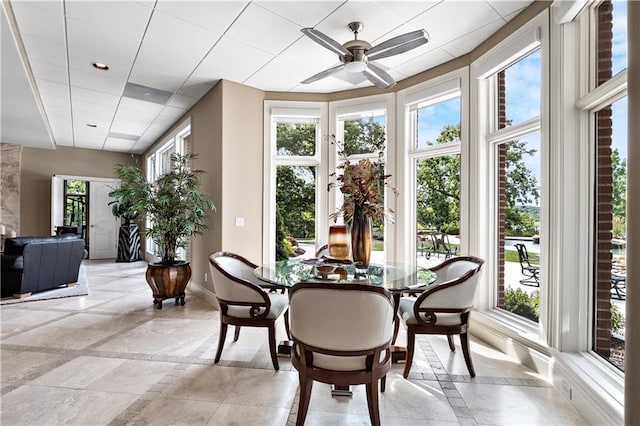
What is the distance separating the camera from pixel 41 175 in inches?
316

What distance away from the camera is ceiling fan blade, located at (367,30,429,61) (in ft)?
7.47

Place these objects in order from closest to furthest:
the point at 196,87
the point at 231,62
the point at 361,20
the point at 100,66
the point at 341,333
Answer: the point at 341,333, the point at 361,20, the point at 231,62, the point at 100,66, the point at 196,87

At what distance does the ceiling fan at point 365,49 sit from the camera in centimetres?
230

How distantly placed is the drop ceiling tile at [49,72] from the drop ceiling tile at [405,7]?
3737mm

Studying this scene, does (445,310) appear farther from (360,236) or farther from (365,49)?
(365,49)

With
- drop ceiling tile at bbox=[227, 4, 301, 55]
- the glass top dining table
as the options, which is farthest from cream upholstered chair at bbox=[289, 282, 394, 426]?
drop ceiling tile at bbox=[227, 4, 301, 55]

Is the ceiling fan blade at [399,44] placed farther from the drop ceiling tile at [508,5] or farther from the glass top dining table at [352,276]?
the glass top dining table at [352,276]

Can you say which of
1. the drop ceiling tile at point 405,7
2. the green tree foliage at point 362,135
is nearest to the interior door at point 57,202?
the green tree foliage at point 362,135

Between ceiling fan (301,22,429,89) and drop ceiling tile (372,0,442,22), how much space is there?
279mm

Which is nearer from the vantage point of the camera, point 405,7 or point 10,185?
point 405,7

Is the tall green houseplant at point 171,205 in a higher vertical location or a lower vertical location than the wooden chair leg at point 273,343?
higher

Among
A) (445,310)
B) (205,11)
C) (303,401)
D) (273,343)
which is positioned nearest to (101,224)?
(205,11)

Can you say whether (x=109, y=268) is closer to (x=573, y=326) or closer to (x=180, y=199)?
(x=180, y=199)

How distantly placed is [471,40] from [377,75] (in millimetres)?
1102
